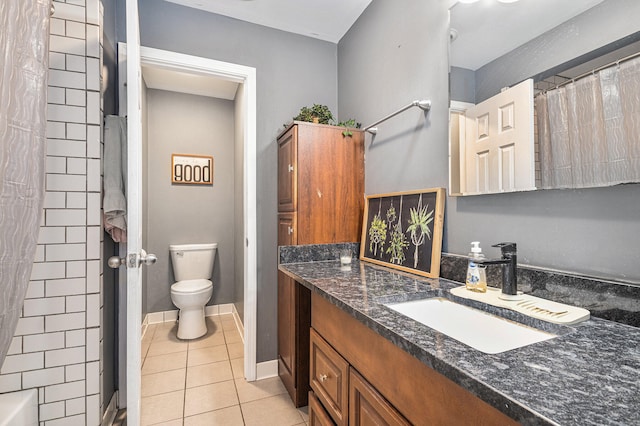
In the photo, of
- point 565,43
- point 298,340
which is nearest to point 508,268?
point 565,43

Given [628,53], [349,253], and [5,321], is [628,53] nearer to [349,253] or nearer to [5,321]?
[349,253]

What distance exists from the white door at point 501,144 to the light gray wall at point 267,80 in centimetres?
136

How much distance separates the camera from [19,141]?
0.71 metres

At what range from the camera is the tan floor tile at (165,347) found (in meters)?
2.50

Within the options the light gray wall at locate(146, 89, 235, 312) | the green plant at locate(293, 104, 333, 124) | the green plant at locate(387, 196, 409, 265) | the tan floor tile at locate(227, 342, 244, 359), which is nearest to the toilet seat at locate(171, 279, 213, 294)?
the light gray wall at locate(146, 89, 235, 312)

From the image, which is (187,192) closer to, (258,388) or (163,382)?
(163,382)

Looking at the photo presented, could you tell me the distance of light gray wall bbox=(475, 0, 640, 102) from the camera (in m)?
0.79

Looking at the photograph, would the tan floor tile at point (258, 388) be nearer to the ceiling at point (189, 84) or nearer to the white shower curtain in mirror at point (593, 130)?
the white shower curtain in mirror at point (593, 130)

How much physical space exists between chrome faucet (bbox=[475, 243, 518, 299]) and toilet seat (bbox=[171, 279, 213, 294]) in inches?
98.8

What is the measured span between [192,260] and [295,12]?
2.52 m

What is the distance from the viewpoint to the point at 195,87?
321 centimetres

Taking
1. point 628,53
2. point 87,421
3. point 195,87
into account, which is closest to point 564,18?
point 628,53

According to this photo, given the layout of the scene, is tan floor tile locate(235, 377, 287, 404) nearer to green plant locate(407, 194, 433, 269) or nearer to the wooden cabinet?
the wooden cabinet

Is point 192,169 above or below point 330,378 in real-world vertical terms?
above
